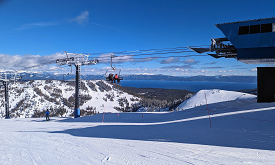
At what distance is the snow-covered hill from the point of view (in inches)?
2790

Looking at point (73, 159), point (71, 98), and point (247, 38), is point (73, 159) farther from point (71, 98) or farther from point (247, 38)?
point (71, 98)

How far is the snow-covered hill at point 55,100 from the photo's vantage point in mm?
70875

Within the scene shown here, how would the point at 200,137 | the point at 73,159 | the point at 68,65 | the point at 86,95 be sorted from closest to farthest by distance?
the point at 73,159
the point at 200,137
the point at 68,65
the point at 86,95

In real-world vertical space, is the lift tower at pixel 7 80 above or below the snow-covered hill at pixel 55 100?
above

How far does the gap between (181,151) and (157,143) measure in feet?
4.42

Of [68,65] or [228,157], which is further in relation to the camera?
[68,65]

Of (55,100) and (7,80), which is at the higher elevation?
(7,80)

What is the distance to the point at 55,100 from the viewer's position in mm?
83000

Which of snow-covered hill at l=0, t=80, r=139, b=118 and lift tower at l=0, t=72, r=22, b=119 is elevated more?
lift tower at l=0, t=72, r=22, b=119

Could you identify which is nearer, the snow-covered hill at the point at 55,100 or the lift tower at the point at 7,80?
the lift tower at the point at 7,80

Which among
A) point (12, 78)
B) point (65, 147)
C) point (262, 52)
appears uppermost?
point (262, 52)

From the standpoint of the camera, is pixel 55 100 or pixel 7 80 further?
pixel 55 100

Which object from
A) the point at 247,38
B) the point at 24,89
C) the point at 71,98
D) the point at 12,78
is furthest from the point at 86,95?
the point at 247,38

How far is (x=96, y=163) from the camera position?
192 inches
